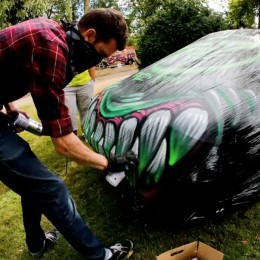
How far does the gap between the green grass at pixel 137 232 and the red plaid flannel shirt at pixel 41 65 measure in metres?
0.98

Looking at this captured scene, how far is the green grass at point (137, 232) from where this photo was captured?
2.41 meters

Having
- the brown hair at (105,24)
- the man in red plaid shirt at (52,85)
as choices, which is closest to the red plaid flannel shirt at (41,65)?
the man in red plaid shirt at (52,85)

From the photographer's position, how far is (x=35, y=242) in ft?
8.11

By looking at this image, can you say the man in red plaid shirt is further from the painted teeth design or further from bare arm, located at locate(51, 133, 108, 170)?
the painted teeth design

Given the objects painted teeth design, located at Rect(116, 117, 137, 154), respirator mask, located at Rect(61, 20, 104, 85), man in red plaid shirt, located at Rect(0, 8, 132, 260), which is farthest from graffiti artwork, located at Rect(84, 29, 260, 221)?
respirator mask, located at Rect(61, 20, 104, 85)

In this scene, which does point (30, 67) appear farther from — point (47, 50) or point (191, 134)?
point (191, 134)

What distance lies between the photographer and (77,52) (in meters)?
1.82

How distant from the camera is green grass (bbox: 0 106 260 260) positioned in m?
2.41

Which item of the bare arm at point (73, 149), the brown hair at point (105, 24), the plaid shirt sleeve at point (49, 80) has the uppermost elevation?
the brown hair at point (105, 24)

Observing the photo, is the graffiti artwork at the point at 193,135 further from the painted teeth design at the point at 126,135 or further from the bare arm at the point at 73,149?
the bare arm at the point at 73,149

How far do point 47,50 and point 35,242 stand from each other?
1.49 metres

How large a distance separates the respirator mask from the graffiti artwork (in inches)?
21.9

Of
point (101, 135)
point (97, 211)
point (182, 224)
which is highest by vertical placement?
point (101, 135)

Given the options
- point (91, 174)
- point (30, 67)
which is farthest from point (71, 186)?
point (30, 67)
